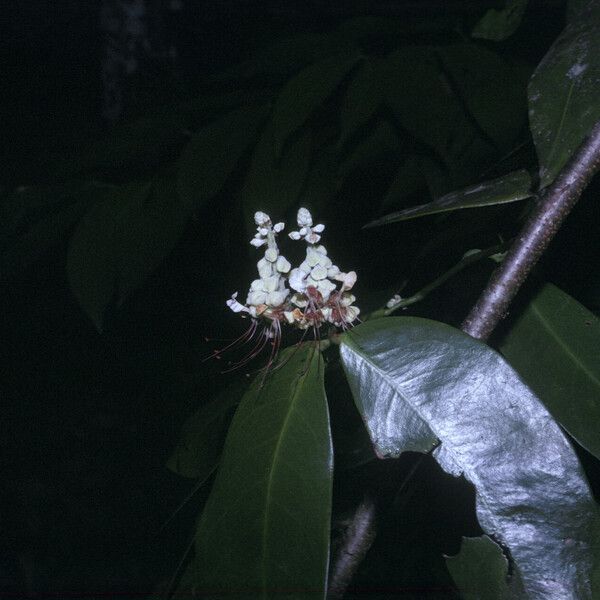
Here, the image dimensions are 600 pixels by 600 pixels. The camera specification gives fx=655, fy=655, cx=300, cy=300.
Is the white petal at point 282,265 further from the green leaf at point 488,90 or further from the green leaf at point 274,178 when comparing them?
the green leaf at point 488,90

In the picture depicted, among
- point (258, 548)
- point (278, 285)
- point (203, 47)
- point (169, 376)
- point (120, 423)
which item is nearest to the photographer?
point (258, 548)

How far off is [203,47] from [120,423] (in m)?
1.71

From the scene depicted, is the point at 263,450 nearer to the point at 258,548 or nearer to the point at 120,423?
the point at 258,548

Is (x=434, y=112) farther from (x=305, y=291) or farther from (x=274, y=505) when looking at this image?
(x=274, y=505)

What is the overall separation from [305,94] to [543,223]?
0.38 meters

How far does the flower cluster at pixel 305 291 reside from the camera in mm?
560

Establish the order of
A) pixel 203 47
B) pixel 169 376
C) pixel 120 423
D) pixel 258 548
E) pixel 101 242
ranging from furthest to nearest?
pixel 203 47 → pixel 120 423 → pixel 169 376 → pixel 101 242 → pixel 258 548

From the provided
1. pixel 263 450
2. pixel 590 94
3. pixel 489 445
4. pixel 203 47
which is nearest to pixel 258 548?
pixel 263 450

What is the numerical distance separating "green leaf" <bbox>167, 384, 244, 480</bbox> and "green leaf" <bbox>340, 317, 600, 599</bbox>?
0.19 meters

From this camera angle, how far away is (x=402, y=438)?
466 millimetres

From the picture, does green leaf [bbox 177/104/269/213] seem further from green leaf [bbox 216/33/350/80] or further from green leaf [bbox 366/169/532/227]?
green leaf [bbox 366/169/532/227]

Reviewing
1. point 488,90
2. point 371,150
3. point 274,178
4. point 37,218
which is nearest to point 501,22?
point 488,90

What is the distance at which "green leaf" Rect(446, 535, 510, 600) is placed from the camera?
0.46 metres

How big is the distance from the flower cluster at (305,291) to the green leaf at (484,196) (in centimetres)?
8
